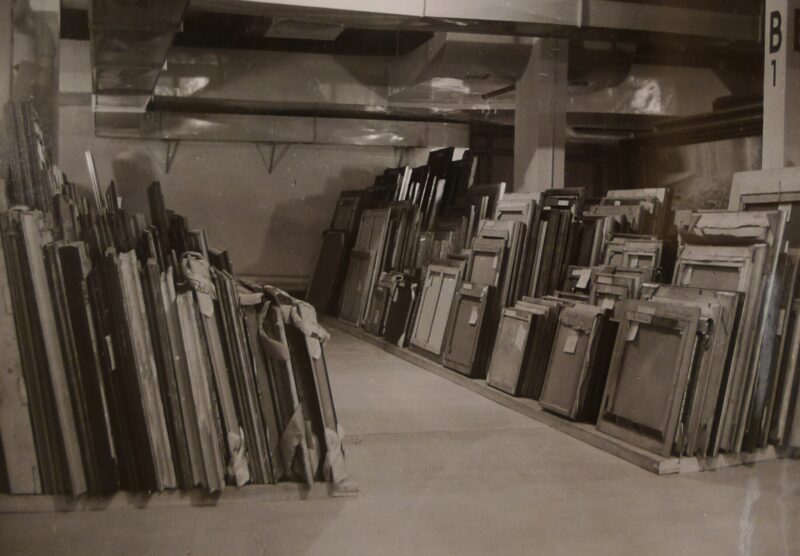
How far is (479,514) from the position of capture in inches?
123

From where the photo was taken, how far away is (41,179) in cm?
406

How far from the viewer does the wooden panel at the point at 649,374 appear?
369 centimetres

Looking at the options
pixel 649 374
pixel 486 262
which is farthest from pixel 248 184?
pixel 649 374

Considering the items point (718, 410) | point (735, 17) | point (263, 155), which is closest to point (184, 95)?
point (263, 155)

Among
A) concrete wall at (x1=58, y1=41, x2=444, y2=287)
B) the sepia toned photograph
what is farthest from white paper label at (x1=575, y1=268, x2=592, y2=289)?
concrete wall at (x1=58, y1=41, x2=444, y2=287)

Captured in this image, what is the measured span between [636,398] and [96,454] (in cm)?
250

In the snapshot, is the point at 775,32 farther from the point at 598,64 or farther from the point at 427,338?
the point at 598,64

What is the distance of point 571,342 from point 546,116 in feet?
11.0

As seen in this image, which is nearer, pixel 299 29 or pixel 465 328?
pixel 465 328

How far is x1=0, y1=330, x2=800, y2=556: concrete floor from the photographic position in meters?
2.79

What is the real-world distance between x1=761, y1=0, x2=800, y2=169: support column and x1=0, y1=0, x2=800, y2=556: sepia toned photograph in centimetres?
2

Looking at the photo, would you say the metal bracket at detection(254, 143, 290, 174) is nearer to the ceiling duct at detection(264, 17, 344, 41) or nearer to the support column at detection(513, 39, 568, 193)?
the ceiling duct at detection(264, 17, 344, 41)

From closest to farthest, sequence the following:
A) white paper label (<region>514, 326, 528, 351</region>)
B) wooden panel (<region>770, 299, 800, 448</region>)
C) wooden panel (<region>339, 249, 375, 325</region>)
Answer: wooden panel (<region>770, 299, 800, 448</region>) < white paper label (<region>514, 326, 528, 351</region>) < wooden panel (<region>339, 249, 375, 325</region>)

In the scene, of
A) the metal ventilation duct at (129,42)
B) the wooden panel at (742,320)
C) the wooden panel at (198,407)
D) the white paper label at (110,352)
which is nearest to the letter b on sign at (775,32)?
the wooden panel at (742,320)
